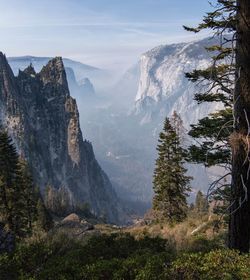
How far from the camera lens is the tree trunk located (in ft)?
28.0

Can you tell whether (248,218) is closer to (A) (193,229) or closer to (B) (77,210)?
(A) (193,229)

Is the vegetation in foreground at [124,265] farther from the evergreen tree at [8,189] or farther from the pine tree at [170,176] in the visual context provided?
the evergreen tree at [8,189]

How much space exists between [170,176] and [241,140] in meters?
30.6

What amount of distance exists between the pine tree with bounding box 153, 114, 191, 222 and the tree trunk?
97.9 ft

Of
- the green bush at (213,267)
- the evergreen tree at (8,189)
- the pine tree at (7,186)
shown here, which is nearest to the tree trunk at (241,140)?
the green bush at (213,267)

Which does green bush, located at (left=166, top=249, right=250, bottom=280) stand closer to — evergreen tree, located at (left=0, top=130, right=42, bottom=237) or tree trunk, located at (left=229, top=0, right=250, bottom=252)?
tree trunk, located at (left=229, top=0, right=250, bottom=252)

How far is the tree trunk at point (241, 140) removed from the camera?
8.53 m

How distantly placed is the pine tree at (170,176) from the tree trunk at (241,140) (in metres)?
29.8

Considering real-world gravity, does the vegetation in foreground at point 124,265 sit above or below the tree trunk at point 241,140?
below

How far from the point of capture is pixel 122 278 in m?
7.78

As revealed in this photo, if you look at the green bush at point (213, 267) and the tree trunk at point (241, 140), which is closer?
the green bush at point (213, 267)

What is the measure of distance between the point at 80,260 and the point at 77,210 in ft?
401

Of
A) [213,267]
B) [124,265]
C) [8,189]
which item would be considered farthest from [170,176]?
[213,267]

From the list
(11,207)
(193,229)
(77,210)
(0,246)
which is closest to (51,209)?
(77,210)
